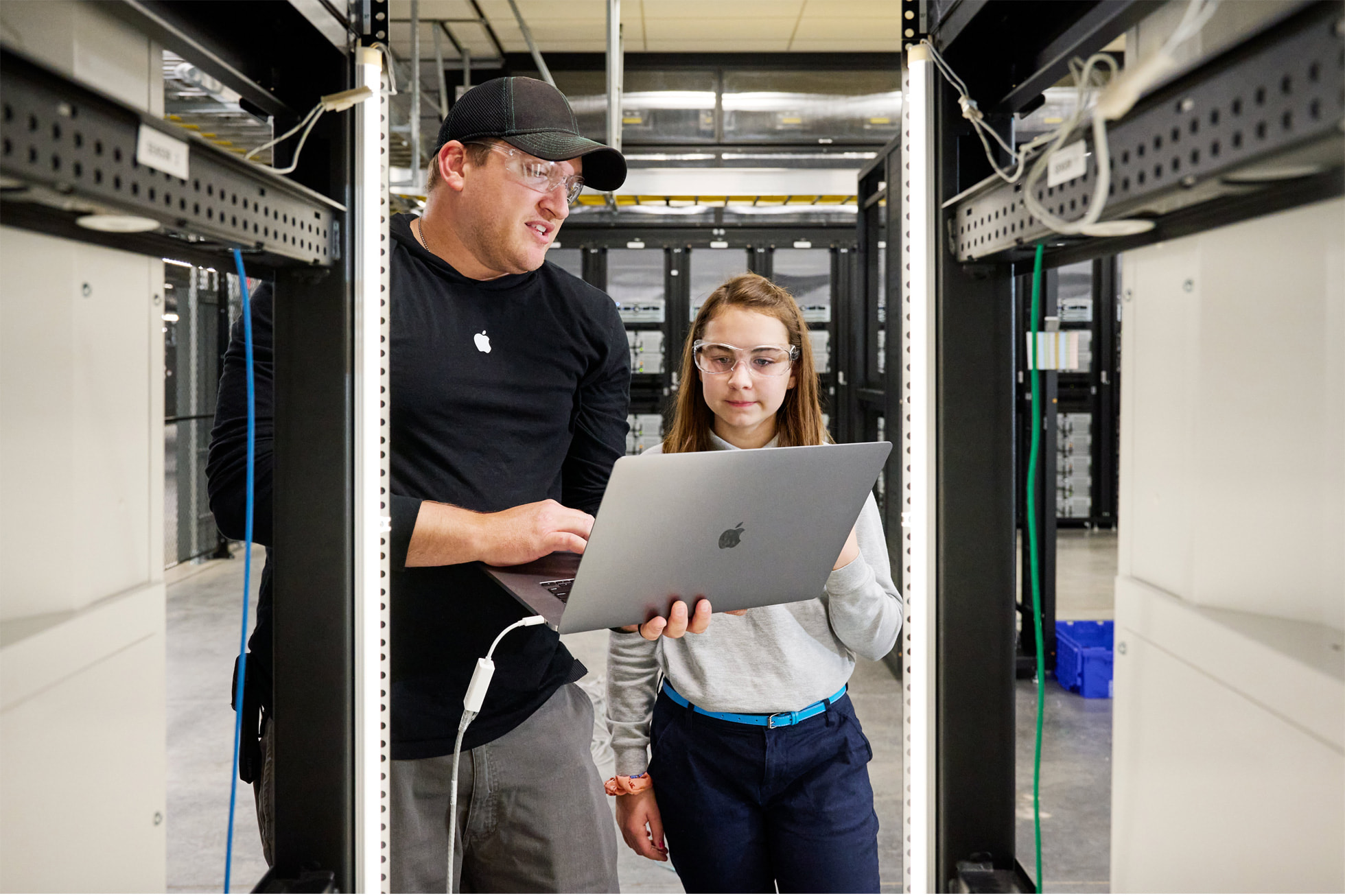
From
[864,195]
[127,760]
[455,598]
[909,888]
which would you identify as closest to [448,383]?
[455,598]

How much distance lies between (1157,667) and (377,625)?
836 millimetres

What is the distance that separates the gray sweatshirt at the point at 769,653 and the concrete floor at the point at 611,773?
82 centimetres

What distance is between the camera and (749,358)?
1.38 m

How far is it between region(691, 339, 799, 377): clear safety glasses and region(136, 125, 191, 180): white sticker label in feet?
2.78

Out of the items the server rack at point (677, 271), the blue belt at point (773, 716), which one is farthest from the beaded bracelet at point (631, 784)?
the server rack at point (677, 271)

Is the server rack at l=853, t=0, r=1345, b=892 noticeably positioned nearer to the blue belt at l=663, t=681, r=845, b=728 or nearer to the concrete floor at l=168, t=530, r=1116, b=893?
the blue belt at l=663, t=681, r=845, b=728

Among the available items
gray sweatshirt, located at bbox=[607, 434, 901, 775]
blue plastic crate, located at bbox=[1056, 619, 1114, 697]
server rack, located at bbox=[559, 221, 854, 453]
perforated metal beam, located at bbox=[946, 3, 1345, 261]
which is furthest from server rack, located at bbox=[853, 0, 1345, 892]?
server rack, located at bbox=[559, 221, 854, 453]

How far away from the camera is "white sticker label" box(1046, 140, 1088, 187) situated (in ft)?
2.27

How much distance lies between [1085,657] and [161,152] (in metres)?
3.96

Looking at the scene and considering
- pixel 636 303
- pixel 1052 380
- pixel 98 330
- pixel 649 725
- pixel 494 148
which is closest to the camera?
pixel 98 330

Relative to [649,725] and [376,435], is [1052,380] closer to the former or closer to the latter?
[649,725]

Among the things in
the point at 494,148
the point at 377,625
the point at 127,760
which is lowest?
the point at 127,760

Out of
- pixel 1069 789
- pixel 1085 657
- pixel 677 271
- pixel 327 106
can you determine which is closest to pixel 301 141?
pixel 327 106

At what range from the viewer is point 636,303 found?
6008mm
